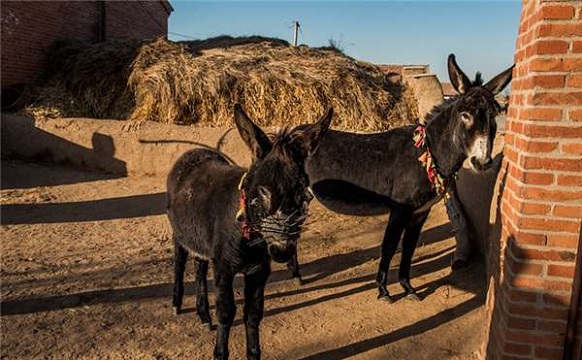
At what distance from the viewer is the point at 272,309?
14.6 ft

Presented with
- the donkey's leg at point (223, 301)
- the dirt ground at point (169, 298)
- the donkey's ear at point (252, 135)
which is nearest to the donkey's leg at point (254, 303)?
the donkey's leg at point (223, 301)

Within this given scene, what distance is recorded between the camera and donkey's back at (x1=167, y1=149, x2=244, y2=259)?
3.16 metres

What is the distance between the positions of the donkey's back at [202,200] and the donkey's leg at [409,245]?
2.10 metres

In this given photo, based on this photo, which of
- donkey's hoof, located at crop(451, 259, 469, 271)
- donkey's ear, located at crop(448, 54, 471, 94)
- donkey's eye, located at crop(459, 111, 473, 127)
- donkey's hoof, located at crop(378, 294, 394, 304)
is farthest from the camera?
donkey's hoof, located at crop(451, 259, 469, 271)

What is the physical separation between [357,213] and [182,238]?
217 centimetres

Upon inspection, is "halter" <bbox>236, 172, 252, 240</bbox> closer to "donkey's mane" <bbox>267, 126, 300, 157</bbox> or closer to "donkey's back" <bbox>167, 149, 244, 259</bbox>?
"donkey's back" <bbox>167, 149, 244, 259</bbox>

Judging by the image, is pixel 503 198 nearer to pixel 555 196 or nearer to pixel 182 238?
pixel 555 196

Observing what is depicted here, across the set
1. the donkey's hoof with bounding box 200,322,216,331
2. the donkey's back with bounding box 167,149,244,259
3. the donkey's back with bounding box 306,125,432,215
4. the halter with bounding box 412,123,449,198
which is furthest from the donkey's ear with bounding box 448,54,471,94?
the donkey's hoof with bounding box 200,322,216,331

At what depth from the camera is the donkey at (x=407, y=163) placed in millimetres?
3691

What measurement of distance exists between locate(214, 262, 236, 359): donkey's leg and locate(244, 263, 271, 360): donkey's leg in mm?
142

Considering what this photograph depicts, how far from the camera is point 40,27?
1355 cm

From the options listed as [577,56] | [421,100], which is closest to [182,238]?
[577,56]

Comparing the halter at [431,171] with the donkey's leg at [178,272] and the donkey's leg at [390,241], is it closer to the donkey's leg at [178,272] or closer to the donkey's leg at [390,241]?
the donkey's leg at [390,241]

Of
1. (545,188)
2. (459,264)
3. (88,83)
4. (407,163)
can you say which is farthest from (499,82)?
(88,83)
